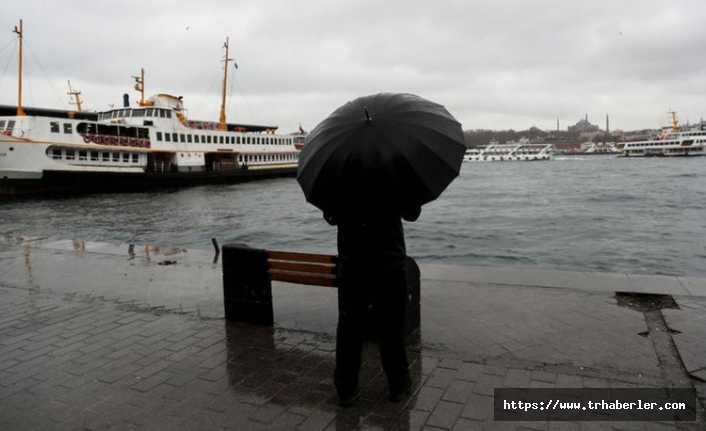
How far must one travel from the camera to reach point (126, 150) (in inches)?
1372

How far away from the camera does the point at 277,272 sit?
4609 mm

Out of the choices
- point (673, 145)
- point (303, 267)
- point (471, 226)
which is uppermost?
point (673, 145)

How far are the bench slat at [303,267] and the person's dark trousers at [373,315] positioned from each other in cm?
116

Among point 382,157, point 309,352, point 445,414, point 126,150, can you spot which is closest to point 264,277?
point 309,352

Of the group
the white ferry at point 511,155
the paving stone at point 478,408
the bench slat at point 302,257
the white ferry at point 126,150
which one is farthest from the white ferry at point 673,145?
the paving stone at point 478,408

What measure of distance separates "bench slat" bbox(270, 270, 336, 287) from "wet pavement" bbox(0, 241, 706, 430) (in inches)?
18.9

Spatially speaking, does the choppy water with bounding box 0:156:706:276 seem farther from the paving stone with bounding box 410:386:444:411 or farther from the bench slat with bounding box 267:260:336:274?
the paving stone with bounding box 410:386:444:411

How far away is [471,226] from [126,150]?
26.5m

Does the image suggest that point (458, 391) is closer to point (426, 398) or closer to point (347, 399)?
point (426, 398)

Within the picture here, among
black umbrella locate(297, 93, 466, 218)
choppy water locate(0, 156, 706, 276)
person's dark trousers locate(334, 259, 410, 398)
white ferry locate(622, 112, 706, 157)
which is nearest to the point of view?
black umbrella locate(297, 93, 466, 218)

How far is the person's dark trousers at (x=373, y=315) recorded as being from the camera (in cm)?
309

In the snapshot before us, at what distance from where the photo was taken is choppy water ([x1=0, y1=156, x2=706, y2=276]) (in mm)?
13109

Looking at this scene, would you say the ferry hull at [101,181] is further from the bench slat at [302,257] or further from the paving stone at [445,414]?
the paving stone at [445,414]

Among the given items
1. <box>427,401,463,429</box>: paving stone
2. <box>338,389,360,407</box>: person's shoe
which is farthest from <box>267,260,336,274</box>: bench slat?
<box>427,401,463,429</box>: paving stone
